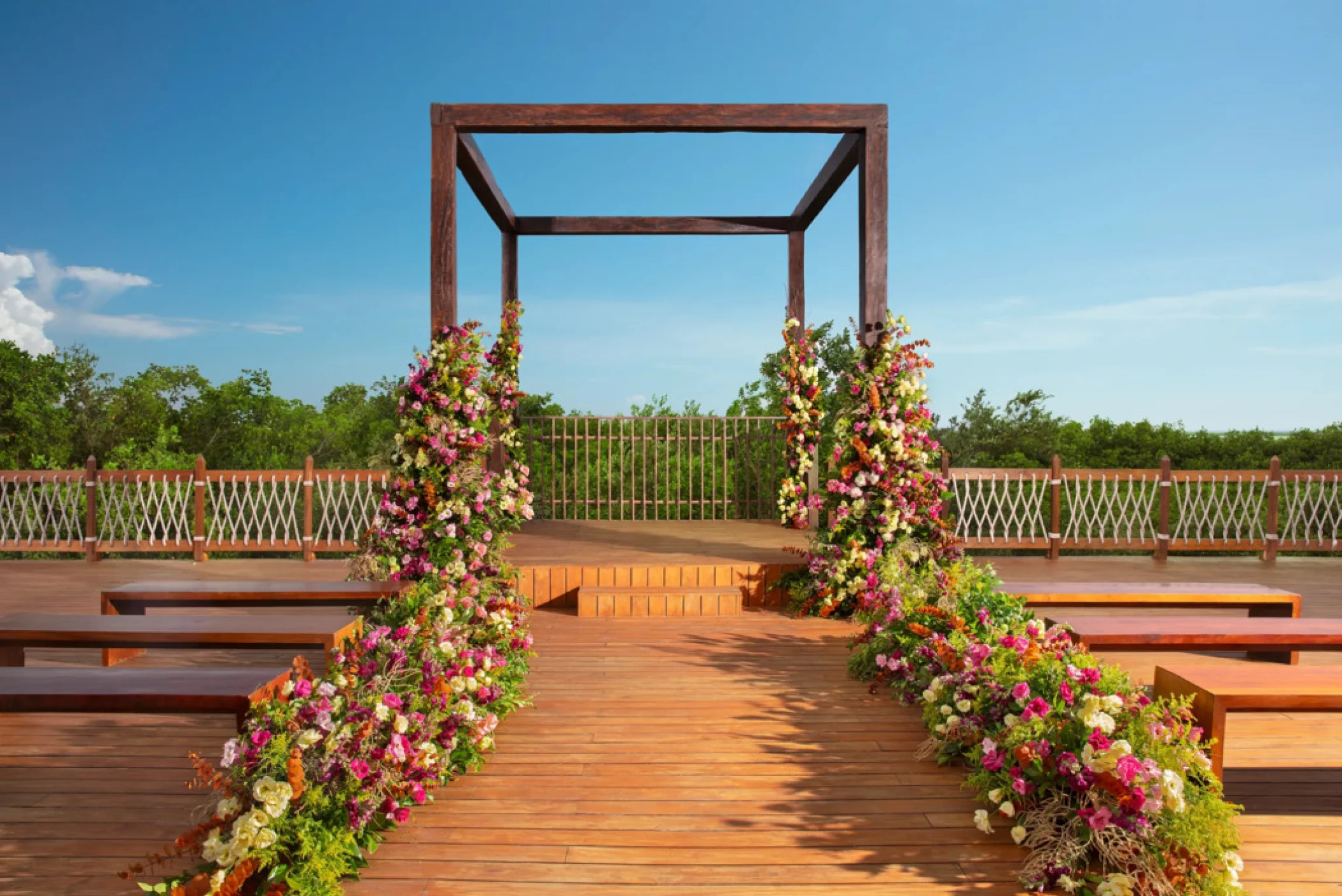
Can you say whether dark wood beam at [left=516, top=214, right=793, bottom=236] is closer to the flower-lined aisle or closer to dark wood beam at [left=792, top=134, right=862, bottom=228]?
dark wood beam at [left=792, top=134, right=862, bottom=228]

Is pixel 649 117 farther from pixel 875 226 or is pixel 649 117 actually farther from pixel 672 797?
pixel 672 797

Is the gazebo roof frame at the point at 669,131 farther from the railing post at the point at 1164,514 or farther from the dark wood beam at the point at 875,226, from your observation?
the railing post at the point at 1164,514

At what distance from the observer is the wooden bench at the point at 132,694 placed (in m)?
2.63

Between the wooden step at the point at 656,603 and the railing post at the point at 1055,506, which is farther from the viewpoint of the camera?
the railing post at the point at 1055,506

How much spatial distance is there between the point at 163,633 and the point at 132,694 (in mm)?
1009

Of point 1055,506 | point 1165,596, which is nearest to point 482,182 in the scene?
point 1165,596

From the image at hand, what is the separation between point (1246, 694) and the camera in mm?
2645

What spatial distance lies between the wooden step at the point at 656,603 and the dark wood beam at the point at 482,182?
137 inches

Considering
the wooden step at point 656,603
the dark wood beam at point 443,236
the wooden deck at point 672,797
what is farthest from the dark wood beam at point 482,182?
the wooden deck at point 672,797

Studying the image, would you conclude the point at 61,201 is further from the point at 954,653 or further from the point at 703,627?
the point at 954,653

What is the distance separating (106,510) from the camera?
→ 8.51 meters

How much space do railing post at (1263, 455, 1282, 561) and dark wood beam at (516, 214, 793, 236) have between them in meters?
5.98

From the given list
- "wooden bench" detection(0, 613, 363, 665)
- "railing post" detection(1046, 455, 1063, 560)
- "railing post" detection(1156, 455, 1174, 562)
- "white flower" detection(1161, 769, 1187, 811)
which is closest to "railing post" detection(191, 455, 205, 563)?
"wooden bench" detection(0, 613, 363, 665)

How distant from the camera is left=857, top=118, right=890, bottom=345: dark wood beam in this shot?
5.68 metres
